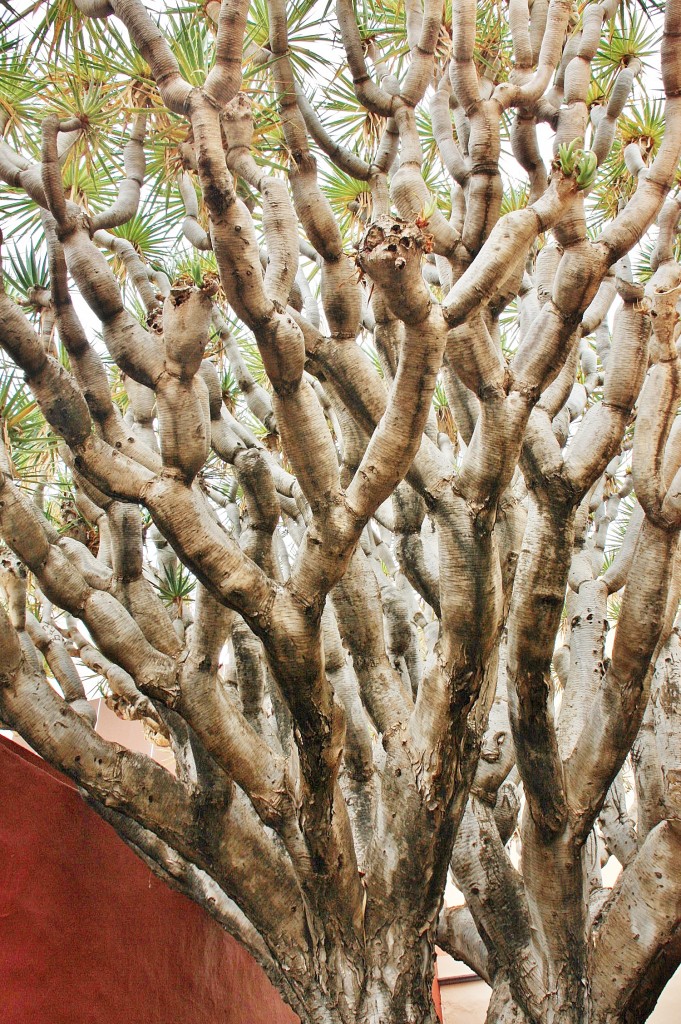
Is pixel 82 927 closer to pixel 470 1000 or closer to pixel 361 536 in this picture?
pixel 361 536

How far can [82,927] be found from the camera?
4.09 meters

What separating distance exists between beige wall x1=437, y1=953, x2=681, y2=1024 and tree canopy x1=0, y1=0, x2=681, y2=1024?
431cm

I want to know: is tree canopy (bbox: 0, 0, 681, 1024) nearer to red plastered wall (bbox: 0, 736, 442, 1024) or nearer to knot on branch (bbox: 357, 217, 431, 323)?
knot on branch (bbox: 357, 217, 431, 323)

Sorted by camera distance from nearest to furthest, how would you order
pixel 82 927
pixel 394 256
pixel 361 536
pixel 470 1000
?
pixel 394 256 → pixel 361 536 → pixel 82 927 → pixel 470 1000

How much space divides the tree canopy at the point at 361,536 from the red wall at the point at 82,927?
0.33m

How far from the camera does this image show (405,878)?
3.22 m

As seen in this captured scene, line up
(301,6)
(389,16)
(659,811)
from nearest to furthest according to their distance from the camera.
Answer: (659,811)
(301,6)
(389,16)

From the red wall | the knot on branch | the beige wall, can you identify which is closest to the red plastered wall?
the red wall

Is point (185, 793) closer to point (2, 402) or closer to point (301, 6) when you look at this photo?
point (2, 402)

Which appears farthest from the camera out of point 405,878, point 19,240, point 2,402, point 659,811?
point 19,240

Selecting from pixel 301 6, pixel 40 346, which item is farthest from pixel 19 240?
pixel 40 346

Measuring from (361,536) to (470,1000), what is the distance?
7020 millimetres

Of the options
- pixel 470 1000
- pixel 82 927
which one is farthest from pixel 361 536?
pixel 470 1000

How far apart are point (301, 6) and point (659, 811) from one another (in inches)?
167
